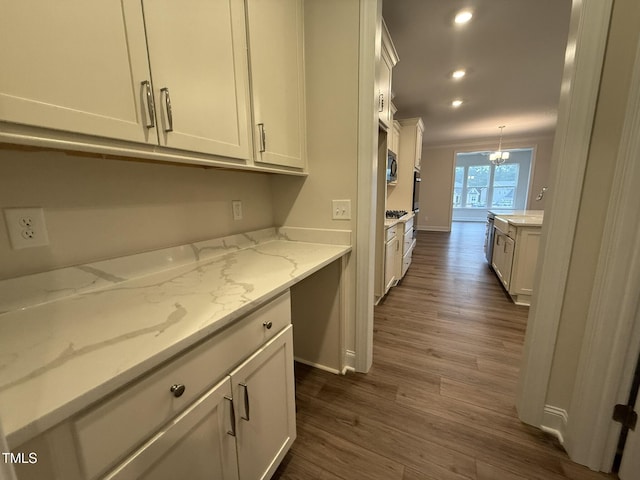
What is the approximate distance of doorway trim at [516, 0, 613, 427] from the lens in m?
1.05

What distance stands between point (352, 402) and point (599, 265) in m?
1.38

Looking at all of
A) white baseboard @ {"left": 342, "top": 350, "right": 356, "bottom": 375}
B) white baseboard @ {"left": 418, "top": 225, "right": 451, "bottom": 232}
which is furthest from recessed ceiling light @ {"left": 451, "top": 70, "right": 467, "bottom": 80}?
white baseboard @ {"left": 418, "top": 225, "right": 451, "bottom": 232}

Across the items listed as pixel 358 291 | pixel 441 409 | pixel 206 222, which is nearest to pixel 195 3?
pixel 206 222

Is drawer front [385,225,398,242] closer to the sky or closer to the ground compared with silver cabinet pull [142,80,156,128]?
closer to the ground

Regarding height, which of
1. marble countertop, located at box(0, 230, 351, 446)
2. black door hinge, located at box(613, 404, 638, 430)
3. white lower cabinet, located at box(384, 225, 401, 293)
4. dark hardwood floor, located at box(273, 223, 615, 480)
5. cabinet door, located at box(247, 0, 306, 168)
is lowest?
dark hardwood floor, located at box(273, 223, 615, 480)

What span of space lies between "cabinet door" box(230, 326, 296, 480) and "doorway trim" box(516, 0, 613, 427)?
1216 mm

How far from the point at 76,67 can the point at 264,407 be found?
1.16 metres

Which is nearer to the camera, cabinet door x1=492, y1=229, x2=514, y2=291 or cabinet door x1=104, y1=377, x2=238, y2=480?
cabinet door x1=104, y1=377, x2=238, y2=480

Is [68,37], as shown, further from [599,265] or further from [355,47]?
[599,265]

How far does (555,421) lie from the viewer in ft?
4.42

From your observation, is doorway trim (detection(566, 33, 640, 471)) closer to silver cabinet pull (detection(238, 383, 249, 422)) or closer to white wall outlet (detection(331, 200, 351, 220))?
white wall outlet (detection(331, 200, 351, 220))

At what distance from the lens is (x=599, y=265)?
3.66ft

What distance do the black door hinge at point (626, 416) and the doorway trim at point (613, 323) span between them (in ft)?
0.07

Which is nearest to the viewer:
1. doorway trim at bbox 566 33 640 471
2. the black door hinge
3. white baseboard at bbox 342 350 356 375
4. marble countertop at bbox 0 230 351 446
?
marble countertop at bbox 0 230 351 446
